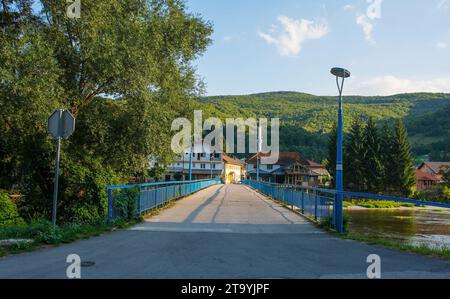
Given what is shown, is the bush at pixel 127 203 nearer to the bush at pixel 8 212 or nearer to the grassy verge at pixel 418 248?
the bush at pixel 8 212

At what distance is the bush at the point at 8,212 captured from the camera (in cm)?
1643

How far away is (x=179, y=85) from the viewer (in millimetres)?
20812

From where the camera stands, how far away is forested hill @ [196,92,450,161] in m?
138

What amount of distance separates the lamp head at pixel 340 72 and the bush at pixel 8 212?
12.8m

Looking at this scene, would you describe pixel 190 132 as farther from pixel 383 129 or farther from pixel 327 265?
pixel 383 129

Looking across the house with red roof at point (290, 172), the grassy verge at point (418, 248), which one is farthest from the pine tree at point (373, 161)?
the grassy verge at point (418, 248)

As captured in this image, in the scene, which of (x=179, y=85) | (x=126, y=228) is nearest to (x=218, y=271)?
(x=126, y=228)

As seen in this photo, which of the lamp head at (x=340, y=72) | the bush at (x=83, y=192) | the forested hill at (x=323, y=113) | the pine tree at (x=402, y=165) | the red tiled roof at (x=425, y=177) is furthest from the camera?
the forested hill at (x=323, y=113)

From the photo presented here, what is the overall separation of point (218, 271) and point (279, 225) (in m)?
7.37

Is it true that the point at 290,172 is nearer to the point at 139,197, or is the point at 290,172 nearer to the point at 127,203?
Answer: the point at 139,197

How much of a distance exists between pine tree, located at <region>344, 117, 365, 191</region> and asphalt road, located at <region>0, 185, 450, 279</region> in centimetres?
6676

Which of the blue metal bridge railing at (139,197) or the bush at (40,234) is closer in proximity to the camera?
the bush at (40,234)

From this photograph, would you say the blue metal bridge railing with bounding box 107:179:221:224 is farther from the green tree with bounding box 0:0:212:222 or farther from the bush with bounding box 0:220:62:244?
the bush with bounding box 0:220:62:244

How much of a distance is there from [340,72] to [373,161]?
217 feet
